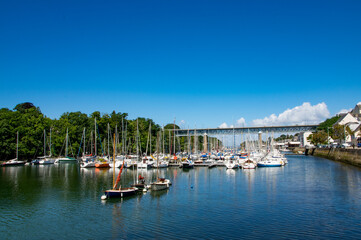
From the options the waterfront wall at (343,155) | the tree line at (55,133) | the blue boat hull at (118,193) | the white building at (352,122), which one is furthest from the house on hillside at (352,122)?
the blue boat hull at (118,193)

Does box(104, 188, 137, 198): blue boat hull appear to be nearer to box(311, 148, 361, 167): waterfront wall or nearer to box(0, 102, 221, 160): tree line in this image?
box(0, 102, 221, 160): tree line

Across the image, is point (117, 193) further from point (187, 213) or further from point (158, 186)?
point (187, 213)

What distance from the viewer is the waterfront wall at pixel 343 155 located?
76.8 meters

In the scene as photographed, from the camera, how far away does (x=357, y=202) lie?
34.9 metres

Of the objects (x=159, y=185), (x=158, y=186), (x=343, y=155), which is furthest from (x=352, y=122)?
(x=158, y=186)

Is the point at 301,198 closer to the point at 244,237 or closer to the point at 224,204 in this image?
the point at 224,204

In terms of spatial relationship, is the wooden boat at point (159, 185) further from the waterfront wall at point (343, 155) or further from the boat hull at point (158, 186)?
the waterfront wall at point (343, 155)

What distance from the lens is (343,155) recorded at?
304 feet

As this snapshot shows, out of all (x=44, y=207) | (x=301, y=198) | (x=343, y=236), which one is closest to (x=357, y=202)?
(x=301, y=198)

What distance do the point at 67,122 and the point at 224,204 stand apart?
105238 millimetres

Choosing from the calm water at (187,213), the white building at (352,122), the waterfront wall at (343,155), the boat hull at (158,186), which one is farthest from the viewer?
the white building at (352,122)

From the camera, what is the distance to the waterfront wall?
76.8m

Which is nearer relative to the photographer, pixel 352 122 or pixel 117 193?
pixel 117 193

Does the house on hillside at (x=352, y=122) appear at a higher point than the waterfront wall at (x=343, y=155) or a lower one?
higher
